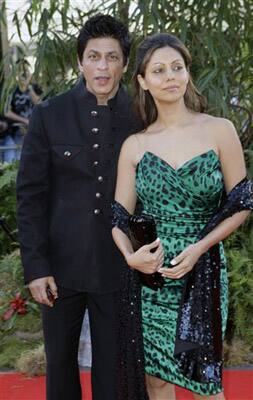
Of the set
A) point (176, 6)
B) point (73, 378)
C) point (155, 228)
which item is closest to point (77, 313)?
point (73, 378)

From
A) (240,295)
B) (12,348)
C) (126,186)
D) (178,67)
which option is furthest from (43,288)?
(240,295)

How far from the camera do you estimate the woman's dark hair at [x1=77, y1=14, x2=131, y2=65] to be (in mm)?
3176

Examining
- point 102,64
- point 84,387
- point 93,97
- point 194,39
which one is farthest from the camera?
point 194,39

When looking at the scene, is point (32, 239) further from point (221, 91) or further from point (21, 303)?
point (221, 91)

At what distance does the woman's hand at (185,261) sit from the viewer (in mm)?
2828

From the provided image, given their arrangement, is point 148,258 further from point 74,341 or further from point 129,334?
point 74,341

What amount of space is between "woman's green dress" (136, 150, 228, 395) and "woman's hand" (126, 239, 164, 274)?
0.08 m

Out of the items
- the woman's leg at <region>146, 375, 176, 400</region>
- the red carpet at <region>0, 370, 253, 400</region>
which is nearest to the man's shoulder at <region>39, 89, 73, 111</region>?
the woman's leg at <region>146, 375, 176, 400</region>

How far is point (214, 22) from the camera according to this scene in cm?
573

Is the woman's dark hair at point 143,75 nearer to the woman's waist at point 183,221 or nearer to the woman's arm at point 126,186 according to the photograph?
the woman's arm at point 126,186

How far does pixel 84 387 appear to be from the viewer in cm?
436

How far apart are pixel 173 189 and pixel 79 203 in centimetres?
46

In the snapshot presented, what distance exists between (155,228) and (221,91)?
8.96ft

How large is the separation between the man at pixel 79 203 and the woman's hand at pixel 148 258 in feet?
1.21
